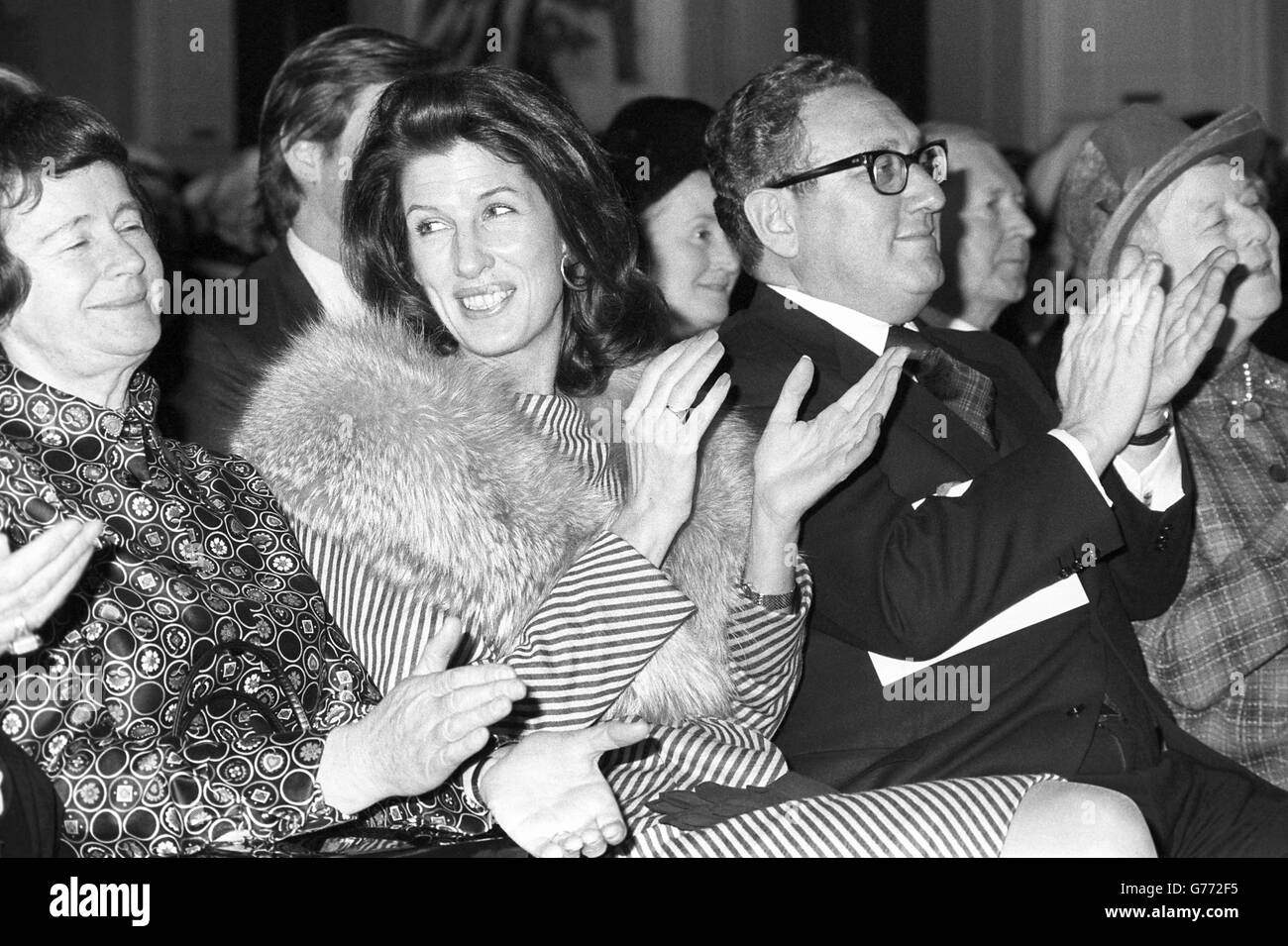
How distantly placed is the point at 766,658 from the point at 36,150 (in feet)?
3.68

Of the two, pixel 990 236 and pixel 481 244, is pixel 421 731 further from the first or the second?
pixel 990 236

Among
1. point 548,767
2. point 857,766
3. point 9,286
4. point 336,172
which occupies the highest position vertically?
point 336,172

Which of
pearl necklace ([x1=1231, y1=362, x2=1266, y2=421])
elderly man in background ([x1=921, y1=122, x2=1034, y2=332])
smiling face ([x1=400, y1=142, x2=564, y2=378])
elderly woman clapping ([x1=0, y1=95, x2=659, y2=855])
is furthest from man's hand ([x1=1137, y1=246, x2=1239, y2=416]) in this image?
elderly man in background ([x1=921, y1=122, x2=1034, y2=332])

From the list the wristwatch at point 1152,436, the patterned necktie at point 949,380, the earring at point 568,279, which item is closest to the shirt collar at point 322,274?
the earring at point 568,279

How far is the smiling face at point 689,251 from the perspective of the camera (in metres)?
3.22

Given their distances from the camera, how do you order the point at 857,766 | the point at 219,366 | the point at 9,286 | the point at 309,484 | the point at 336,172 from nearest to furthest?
the point at 9,286 → the point at 309,484 → the point at 857,766 → the point at 219,366 → the point at 336,172

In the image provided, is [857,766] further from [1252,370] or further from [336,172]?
[336,172]

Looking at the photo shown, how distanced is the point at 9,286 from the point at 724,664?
1018 millimetres

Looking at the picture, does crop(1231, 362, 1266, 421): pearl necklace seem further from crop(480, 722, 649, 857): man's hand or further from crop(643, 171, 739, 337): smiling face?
crop(480, 722, 649, 857): man's hand

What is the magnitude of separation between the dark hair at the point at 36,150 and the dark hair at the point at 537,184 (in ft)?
1.42

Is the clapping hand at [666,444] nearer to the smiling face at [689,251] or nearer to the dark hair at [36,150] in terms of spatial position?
the dark hair at [36,150]

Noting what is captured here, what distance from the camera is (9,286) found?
1.84 m

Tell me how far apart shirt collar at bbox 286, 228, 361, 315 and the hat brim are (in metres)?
1.36
